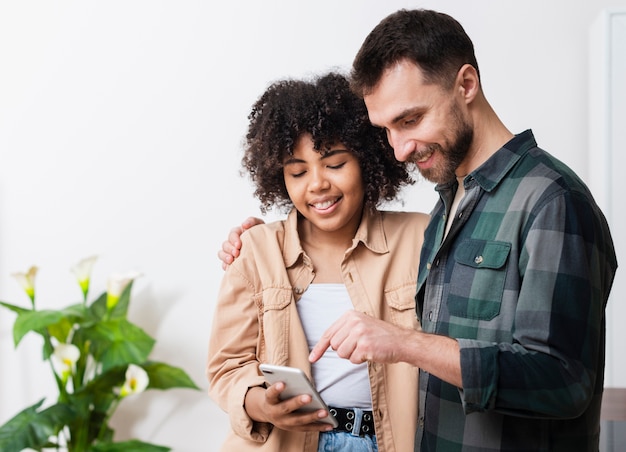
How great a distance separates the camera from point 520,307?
3.67ft

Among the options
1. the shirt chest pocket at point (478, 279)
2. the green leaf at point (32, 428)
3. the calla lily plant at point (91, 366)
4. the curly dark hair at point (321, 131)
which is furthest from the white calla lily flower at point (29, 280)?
the shirt chest pocket at point (478, 279)

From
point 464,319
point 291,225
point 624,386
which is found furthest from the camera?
point 624,386

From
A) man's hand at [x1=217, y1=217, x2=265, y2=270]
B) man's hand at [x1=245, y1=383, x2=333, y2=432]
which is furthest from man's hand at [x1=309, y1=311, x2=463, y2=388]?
man's hand at [x1=217, y1=217, x2=265, y2=270]

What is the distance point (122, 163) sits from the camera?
9.62 ft

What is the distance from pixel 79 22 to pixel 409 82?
6.58 feet

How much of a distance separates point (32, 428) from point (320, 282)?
145 centimetres

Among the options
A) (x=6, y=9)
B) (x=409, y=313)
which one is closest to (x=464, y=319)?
(x=409, y=313)

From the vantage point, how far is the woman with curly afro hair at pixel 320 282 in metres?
1.54

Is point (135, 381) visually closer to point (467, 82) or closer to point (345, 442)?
point (345, 442)

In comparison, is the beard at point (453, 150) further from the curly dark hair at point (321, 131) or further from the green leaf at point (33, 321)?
the green leaf at point (33, 321)

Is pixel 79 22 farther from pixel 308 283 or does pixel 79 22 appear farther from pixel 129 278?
pixel 308 283

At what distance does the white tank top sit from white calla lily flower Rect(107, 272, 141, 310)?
4.10 feet

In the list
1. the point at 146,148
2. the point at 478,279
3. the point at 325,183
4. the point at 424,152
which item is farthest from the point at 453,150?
the point at 146,148

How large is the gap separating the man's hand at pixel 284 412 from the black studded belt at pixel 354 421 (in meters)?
0.07
